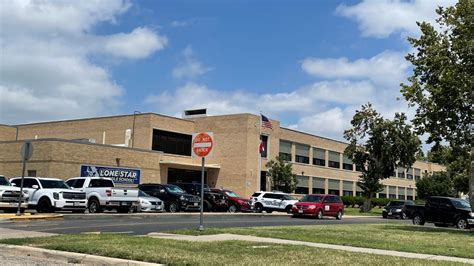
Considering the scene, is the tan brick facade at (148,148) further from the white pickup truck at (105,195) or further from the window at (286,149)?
the white pickup truck at (105,195)

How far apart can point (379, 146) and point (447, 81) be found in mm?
30084

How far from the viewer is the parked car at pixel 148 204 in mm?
29892

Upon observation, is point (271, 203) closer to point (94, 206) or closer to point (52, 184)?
point (94, 206)

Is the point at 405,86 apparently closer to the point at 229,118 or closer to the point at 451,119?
the point at 451,119

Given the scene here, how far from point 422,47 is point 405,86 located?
2354 millimetres

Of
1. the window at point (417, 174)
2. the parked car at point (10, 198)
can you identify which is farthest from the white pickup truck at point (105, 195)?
the window at point (417, 174)

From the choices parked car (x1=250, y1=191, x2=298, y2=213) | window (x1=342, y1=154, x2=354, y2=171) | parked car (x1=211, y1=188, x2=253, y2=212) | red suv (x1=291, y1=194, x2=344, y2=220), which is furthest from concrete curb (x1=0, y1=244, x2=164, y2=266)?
window (x1=342, y1=154, x2=354, y2=171)

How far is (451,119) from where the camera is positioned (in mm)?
23375

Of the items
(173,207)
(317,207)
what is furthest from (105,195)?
(317,207)

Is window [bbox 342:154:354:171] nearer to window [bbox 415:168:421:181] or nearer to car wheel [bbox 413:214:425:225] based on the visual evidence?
window [bbox 415:168:421:181]

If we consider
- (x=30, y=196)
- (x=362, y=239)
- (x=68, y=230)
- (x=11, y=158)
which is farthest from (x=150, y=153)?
(x=362, y=239)

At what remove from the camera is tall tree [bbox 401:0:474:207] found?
22719mm

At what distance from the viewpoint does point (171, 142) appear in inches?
2128

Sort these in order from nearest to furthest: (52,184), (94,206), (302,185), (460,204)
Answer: (52,184) < (94,206) < (460,204) < (302,185)
